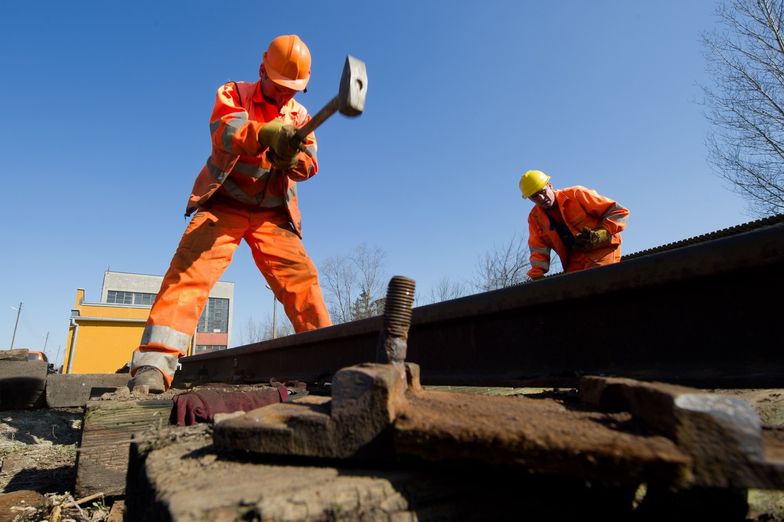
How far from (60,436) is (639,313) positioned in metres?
4.38

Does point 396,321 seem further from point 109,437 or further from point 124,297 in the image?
point 124,297

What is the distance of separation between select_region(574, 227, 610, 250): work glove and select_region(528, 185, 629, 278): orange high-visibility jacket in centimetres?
10

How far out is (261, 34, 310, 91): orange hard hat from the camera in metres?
4.15

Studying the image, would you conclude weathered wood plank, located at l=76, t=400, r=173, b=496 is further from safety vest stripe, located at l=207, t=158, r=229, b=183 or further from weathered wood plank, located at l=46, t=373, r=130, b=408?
weathered wood plank, located at l=46, t=373, r=130, b=408

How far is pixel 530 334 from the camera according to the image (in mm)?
2260

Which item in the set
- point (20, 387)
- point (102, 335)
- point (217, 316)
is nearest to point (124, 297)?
point (217, 316)

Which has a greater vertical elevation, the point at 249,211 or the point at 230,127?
the point at 230,127

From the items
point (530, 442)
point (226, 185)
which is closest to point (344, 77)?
point (226, 185)

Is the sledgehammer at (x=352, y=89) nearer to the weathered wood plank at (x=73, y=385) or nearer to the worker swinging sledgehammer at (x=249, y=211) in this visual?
the worker swinging sledgehammer at (x=249, y=211)

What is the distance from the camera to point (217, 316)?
50.8 m

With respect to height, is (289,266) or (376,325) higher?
(289,266)

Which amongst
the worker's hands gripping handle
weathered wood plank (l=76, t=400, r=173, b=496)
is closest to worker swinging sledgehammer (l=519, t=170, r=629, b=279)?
the worker's hands gripping handle

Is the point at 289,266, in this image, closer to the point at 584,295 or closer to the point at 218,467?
the point at 584,295

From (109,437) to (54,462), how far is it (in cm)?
130
